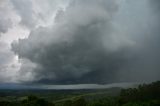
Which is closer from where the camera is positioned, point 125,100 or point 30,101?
point 30,101

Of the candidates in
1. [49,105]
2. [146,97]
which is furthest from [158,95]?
[49,105]

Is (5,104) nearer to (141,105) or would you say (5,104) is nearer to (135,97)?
(141,105)

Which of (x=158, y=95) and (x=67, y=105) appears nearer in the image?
(x=67, y=105)

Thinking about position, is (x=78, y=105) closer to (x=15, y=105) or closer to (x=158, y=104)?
(x=15, y=105)

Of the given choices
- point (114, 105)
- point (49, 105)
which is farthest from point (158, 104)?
point (49, 105)

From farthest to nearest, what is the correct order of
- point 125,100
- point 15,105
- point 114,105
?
point 125,100 → point 114,105 → point 15,105

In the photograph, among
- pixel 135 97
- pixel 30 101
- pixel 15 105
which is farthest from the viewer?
pixel 135 97

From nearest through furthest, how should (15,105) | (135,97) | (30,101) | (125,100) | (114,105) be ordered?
1. (30,101)
2. (15,105)
3. (114,105)
4. (125,100)
5. (135,97)

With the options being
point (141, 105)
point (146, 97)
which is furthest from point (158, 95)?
point (141, 105)

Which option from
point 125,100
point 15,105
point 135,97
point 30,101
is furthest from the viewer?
point 135,97
